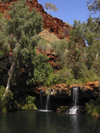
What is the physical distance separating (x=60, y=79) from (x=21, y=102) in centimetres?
699

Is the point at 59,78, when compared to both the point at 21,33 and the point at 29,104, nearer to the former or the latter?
the point at 29,104

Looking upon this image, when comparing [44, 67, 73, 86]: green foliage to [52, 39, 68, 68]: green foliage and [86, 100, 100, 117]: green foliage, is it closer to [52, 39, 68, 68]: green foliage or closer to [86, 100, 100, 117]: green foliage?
[52, 39, 68, 68]: green foliage

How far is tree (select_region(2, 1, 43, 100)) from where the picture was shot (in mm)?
21062

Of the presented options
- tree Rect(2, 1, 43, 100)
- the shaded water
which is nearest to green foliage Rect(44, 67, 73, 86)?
tree Rect(2, 1, 43, 100)

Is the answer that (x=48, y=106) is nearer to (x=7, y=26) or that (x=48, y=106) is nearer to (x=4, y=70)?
(x=4, y=70)

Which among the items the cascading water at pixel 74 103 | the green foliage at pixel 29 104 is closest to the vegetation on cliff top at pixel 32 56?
the green foliage at pixel 29 104

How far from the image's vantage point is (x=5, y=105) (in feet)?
66.0

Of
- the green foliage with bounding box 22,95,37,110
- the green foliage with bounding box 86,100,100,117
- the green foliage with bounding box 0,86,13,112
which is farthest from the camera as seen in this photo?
the green foliage with bounding box 22,95,37,110

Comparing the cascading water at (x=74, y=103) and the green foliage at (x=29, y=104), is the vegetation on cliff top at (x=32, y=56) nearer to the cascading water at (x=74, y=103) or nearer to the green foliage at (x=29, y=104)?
the green foliage at (x=29, y=104)

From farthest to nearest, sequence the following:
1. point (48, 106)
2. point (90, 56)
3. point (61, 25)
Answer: point (61, 25) < point (90, 56) < point (48, 106)

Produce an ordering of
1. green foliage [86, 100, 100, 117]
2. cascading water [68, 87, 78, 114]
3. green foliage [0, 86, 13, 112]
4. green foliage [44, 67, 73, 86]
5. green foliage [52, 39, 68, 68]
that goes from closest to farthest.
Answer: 1. green foliage [86, 100, 100, 117]
2. cascading water [68, 87, 78, 114]
3. green foliage [0, 86, 13, 112]
4. green foliage [44, 67, 73, 86]
5. green foliage [52, 39, 68, 68]

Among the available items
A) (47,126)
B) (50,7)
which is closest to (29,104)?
(47,126)

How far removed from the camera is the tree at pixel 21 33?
21062 mm

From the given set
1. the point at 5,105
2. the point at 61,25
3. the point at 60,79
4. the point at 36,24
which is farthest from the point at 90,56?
the point at 61,25
